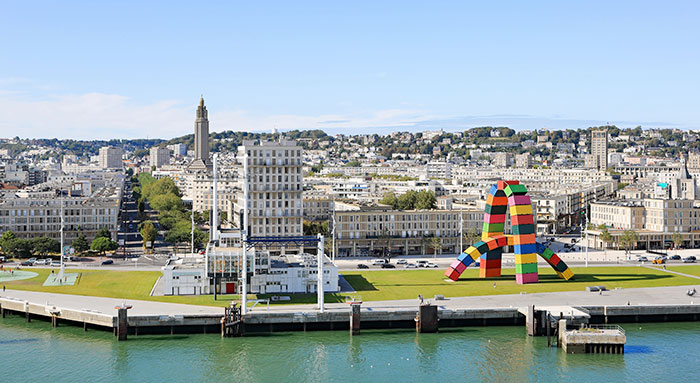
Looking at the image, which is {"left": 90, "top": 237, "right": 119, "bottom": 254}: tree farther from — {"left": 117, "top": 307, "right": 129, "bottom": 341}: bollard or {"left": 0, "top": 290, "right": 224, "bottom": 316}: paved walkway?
{"left": 117, "top": 307, "right": 129, "bottom": 341}: bollard

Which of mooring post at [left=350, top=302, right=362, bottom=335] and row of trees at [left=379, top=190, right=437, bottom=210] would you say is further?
row of trees at [left=379, top=190, right=437, bottom=210]

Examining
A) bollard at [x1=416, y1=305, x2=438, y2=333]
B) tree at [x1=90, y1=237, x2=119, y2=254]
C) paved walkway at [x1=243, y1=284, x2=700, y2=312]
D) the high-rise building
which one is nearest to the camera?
bollard at [x1=416, y1=305, x2=438, y2=333]

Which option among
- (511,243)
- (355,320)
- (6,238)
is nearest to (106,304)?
(355,320)

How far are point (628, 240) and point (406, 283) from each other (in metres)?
46.0

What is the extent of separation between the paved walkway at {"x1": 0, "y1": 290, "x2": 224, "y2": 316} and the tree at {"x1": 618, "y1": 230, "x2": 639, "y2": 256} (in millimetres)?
66879

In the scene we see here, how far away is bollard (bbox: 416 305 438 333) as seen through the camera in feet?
216

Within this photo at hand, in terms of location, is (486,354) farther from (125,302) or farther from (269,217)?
(269,217)

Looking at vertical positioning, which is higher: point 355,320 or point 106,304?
point 106,304

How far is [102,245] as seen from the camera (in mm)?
102875

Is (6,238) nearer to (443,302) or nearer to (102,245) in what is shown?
(102,245)

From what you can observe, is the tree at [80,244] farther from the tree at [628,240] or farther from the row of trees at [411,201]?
the tree at [628,240]

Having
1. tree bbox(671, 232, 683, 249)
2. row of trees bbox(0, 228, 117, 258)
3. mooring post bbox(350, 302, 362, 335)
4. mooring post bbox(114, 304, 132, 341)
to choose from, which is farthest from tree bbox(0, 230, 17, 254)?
tree bbox(671, 232, 683, 249)

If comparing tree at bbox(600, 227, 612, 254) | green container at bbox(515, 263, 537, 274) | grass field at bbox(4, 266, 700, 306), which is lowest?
grass field at bbox(4, 266, 700, 306)

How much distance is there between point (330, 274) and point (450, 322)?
47.9 ft
